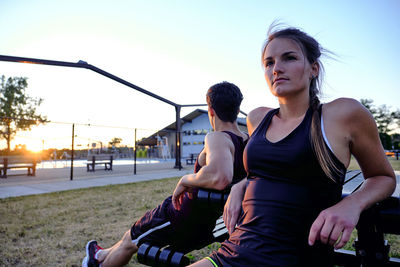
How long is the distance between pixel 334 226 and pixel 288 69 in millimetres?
781

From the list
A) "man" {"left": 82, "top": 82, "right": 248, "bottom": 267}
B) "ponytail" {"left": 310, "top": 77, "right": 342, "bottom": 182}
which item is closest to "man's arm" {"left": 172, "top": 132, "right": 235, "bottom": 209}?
"man" {"left": 82, "top": 82, "right": 248, "bottom": 267}

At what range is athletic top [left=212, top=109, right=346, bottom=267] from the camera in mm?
1068

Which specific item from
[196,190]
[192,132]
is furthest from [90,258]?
[192,132]

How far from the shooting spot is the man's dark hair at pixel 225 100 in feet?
6.45

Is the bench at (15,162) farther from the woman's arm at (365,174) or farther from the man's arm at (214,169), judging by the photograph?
the woman's arm at (365,174)

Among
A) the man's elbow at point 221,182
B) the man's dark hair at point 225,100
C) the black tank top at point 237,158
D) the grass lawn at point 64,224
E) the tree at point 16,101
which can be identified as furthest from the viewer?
the tree at point 16,101

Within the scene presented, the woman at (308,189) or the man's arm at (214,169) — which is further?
the man's arm at (214,169)

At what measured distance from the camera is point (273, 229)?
110cm

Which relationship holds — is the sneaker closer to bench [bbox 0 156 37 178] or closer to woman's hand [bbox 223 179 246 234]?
woman's hand [bbox 223 179 246 234]

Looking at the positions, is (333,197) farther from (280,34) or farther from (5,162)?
(5,162)

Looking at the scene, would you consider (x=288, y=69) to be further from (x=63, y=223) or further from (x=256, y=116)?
(x=63, y=223)

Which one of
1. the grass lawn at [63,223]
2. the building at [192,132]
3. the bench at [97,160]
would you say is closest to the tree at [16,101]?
the building at [192,132]

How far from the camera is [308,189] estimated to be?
1.11 meters

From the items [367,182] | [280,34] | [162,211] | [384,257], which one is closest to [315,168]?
[367,182]
